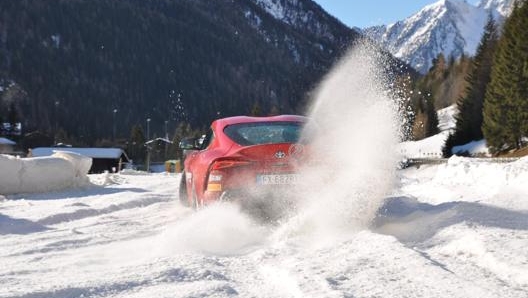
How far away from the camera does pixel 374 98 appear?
709 cm

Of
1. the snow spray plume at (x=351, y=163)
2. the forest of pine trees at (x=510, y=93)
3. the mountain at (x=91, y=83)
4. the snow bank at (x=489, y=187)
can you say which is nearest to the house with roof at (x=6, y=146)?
the mountain at (x=91, y=83)

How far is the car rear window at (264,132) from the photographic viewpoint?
21.8ft

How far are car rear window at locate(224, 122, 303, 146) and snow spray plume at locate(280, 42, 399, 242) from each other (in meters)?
0.32

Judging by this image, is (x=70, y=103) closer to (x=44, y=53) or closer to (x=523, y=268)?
(x=44, y=53)

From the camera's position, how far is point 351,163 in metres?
6.12

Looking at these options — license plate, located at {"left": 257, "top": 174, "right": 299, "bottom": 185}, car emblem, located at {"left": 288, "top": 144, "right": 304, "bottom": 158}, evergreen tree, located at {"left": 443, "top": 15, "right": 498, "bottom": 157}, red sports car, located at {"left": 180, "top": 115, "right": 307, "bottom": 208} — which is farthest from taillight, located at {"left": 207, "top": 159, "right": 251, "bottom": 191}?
evergreen tree, located at {"left": 443, "top": 15, "right": 498, "bottom": 157}

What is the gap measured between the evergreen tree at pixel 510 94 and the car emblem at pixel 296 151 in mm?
38552

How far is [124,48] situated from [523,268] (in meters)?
201

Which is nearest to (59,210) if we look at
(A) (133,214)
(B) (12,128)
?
(A) (133,214)

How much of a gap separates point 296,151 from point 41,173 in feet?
27.4

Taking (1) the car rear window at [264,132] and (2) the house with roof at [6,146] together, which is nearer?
(1) the car rear window at [264,132]

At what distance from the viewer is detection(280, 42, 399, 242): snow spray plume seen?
556 cm

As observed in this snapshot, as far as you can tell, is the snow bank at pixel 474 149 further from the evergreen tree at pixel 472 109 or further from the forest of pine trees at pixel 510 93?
the forest of pine trees at pixel 510 93

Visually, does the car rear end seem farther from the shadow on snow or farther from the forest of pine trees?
the forest of pine trees
